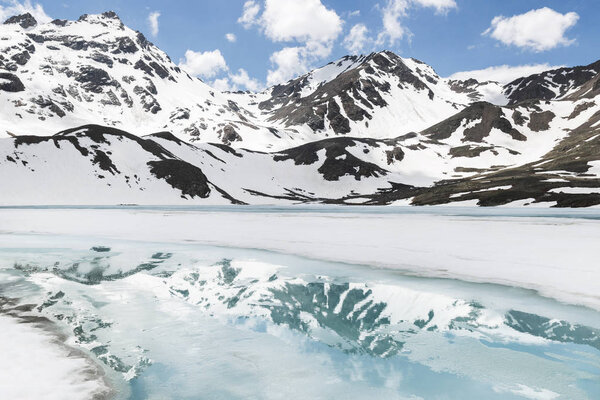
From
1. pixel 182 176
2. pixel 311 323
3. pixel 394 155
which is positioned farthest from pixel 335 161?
pixel 311 323

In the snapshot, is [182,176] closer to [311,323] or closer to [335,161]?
[335,161]

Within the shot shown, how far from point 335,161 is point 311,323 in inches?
6803

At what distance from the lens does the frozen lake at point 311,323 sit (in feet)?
22.8

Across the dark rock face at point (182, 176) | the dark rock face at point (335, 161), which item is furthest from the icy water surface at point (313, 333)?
the dark rock face at point (335, 161)

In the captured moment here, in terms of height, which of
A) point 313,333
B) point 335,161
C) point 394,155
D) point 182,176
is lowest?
point 313,333

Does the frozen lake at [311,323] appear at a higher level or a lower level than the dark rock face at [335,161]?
lower

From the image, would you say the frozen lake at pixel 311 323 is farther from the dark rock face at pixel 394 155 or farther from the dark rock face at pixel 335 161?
the dark rock face at pixel 394 155

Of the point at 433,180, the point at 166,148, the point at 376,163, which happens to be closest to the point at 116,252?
the point at 166,148

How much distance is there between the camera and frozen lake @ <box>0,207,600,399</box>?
6.96 meters

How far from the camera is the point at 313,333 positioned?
9.77 m

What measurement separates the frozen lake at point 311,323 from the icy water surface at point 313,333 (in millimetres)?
44

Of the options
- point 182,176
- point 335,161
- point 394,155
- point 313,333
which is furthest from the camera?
point 394,155

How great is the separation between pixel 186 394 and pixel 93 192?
110000 millimetres

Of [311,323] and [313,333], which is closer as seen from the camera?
[313,333]
